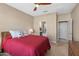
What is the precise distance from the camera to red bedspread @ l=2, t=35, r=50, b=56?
1145mm

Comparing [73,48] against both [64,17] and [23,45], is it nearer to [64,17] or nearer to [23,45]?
[64,17]

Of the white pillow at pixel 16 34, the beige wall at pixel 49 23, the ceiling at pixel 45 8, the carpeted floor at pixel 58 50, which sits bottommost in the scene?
the carpeted floor at pixel 58 50

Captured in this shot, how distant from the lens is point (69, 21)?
1.29 m

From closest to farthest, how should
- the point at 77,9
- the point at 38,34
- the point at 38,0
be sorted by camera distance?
the point at 38,0
the point at 77,9
the point at 38,34

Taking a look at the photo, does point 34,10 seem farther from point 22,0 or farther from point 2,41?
point 2,41

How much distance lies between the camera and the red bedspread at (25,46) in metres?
1.14

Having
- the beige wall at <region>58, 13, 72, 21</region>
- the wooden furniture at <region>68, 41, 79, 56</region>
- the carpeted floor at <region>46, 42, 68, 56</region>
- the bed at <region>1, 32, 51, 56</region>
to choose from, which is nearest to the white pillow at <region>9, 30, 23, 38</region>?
the bed at <region>1, 32, 51, 56</region>

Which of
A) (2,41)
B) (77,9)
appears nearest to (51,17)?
(77,9)

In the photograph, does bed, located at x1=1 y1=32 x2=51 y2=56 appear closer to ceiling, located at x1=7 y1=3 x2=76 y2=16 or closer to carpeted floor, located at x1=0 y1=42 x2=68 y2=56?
carpeted floor, located at x1=0 y1=42 x2=68 y2=56

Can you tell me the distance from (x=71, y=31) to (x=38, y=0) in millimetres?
634

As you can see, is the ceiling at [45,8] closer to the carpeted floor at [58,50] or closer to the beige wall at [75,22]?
the beige wall at [75,22]

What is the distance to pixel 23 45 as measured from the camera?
1.18 meters

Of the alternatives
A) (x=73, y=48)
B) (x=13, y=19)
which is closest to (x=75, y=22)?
(x=73, y=48)

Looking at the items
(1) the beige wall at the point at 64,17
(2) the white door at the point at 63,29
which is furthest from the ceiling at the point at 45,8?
(2) the white door at the point at 63,29
